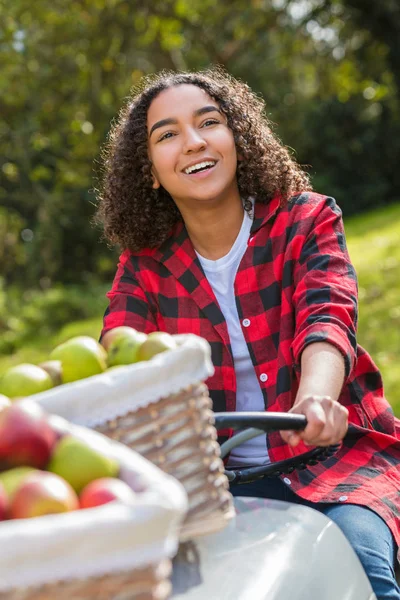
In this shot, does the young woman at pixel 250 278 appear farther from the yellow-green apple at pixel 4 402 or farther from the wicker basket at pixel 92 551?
the wicker basket at pixel 92 551

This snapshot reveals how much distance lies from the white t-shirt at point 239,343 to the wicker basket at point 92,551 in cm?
127

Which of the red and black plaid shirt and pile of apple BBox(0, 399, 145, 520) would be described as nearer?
pile of apple BBox(0, 399, 145, 520)

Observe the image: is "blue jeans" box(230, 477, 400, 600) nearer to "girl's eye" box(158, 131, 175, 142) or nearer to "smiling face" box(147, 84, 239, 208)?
"smiling face" box(147, 84, 239, 208)

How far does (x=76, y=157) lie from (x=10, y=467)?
7.63 meters

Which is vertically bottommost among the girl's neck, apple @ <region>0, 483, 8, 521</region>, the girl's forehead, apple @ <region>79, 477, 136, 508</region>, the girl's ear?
apple @ <region>79, 477, 136, 508</region>

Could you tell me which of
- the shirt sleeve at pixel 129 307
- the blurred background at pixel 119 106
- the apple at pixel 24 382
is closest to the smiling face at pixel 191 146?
the shirt sleeve at pixel 129 307

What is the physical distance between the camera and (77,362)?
1298 millimetres

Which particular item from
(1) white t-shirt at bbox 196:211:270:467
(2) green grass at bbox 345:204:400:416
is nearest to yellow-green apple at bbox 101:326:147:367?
(1) white t-shirt at bbox 196:211:270:467

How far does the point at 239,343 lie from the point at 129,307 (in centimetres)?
34

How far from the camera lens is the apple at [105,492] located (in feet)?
2.94

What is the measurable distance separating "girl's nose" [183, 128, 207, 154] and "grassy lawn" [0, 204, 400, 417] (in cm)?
291

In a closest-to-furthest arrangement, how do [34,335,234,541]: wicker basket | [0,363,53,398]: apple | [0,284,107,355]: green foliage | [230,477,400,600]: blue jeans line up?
1. [34,335,234,541]: wicker basket
2. [0,363,53,398]: apple
3. [230,477,400,600]: blue jeans
4. [0,284,107,355]: green foliage

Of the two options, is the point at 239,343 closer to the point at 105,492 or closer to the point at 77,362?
the point at 77,362

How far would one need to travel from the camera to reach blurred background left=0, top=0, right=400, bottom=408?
8.33 m
